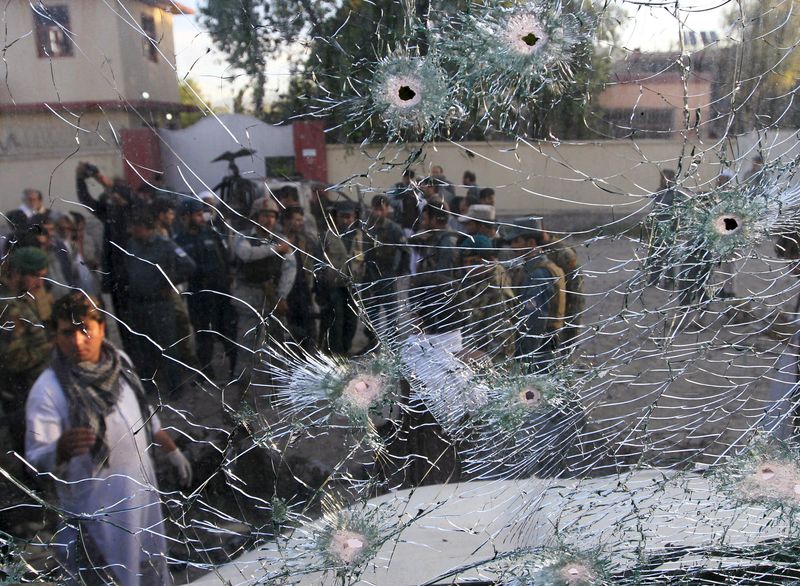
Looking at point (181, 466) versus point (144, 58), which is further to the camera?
point (181, 466)

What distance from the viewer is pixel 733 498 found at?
1281 millimetres

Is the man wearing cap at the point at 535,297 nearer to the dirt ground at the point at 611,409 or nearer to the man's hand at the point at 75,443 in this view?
the dirt ground at the point at 611,409

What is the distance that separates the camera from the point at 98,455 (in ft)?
4.20

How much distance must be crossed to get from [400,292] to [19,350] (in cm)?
78

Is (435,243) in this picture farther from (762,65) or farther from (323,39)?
(762,65)

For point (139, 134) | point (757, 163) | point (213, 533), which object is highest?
point (139, 134)

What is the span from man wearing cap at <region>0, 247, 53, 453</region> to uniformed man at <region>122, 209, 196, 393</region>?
18cm

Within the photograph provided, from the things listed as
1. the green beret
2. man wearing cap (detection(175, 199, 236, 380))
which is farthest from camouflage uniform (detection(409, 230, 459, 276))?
the green beret

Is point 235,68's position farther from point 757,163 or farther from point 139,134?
point 757,163

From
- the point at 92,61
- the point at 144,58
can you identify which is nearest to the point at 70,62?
the point at 92,61

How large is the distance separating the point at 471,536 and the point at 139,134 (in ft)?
3.43

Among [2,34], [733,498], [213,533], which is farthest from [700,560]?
[2,34]

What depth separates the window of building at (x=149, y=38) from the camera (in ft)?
3.76

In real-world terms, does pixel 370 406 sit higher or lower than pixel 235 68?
lower
